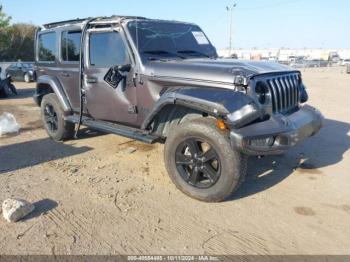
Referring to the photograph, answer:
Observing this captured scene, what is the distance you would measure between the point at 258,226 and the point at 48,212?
2204mm

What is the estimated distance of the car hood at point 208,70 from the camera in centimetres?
382

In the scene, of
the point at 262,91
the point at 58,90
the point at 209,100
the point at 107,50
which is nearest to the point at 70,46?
the point at 58,90

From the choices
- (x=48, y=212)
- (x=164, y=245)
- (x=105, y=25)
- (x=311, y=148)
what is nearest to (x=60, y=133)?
(x=105, y=25)

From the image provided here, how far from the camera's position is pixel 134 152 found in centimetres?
592

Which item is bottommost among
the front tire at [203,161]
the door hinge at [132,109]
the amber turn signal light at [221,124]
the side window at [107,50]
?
the front tire at [203,161]

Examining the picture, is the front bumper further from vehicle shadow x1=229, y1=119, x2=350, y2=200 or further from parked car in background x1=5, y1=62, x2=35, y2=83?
Result: parked car in background x1=5, y1=62, x2=35, y2=83

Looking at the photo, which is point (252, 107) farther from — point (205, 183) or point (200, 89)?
point (205, 183)

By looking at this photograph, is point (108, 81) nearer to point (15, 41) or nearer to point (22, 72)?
point (22, 72)

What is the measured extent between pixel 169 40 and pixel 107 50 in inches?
35.9

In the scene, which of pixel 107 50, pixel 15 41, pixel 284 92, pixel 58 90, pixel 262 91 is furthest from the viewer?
pixel 15 41

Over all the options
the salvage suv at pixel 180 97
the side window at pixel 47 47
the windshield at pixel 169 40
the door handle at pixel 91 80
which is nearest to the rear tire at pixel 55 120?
the salvage suv at pixel 180 97

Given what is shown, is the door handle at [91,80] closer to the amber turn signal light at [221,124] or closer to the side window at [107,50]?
the side window at [107,50]

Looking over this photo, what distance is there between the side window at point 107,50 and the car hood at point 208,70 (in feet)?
1.86

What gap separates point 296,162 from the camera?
17.8 feet
